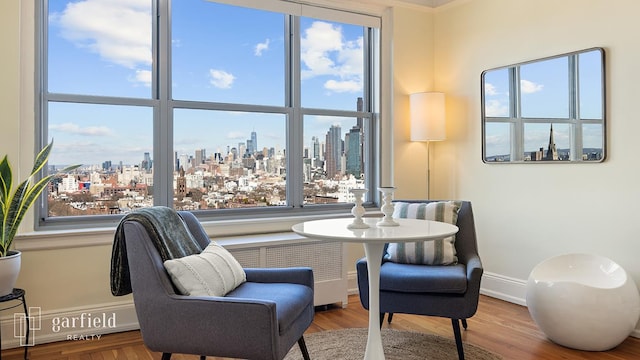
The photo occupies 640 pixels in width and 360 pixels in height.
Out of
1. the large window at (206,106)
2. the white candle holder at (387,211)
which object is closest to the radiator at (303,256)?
the large window at (206,106)

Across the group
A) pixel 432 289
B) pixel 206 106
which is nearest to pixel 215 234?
pixel 206 106

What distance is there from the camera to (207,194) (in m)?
3.53

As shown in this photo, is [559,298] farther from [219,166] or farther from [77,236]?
[77,236]

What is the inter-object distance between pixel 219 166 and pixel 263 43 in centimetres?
104

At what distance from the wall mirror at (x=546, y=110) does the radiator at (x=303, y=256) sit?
4.96 ft

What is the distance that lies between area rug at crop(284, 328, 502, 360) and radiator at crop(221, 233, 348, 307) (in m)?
0.49

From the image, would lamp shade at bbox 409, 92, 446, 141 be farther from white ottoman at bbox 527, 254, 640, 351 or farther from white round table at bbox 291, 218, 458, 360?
white round table at bbox 291, 218, 458, 360

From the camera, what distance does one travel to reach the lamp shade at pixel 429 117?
13.2 ft

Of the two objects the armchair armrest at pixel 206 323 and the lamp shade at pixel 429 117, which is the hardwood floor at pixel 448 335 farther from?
the lamp shade at pixel 429 117

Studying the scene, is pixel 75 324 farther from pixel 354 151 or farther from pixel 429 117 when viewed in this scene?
pixel 429 117

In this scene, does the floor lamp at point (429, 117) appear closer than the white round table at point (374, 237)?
No

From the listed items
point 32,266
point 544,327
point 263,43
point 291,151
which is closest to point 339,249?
point 291,151

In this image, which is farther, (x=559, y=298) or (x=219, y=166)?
(x=219, y=166)

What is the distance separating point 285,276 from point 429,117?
2186 millimetres
